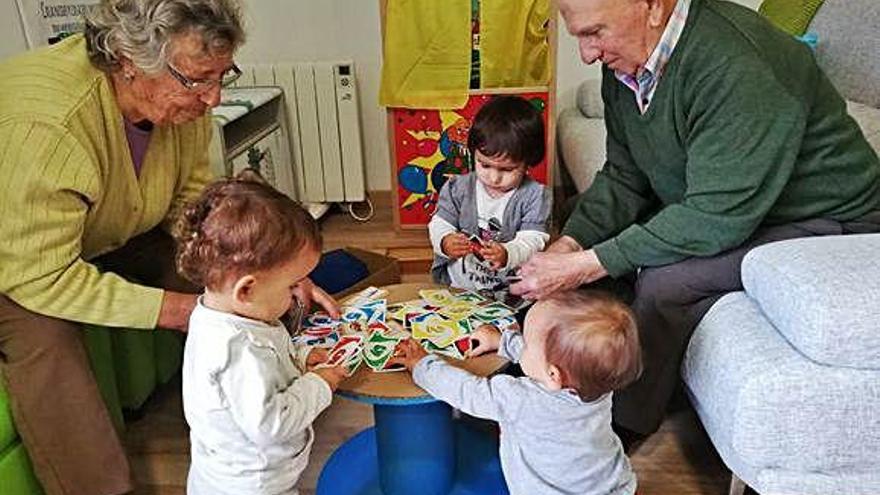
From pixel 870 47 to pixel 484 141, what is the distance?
993mm

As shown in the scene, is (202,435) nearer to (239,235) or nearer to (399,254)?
(239,235)

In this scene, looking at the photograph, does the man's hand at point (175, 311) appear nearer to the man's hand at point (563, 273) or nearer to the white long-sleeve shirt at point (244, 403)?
→ the white long-sleeve shirt at point (244, 403)

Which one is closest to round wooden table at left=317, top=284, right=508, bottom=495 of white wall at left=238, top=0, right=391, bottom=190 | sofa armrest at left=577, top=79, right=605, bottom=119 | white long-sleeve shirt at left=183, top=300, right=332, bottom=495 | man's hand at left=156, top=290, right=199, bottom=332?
white long-sleeve shirt at left=183, top=300, right=332, bottom=495

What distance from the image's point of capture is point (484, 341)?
48.6 inches

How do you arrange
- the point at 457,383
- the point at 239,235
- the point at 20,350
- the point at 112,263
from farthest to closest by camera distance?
the point at 112,263 → the point at 20,350 → the point at 457,383 → the point at 239,235

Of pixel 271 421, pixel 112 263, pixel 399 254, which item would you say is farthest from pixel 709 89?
pixel 399 254

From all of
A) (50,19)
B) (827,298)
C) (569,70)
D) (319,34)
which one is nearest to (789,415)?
(827,298)

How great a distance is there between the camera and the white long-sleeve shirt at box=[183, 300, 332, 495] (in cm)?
102

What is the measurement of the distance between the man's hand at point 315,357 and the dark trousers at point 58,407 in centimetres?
40

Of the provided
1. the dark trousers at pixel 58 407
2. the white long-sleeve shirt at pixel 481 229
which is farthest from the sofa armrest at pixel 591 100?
the dark trousers at pixel 58 407

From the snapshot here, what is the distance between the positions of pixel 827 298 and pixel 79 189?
1145 mm

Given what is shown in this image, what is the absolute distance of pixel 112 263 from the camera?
59.2 inches

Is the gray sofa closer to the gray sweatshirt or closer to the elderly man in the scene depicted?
the elderly man

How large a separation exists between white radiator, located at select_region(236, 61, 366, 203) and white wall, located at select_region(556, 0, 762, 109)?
0.75 metres
